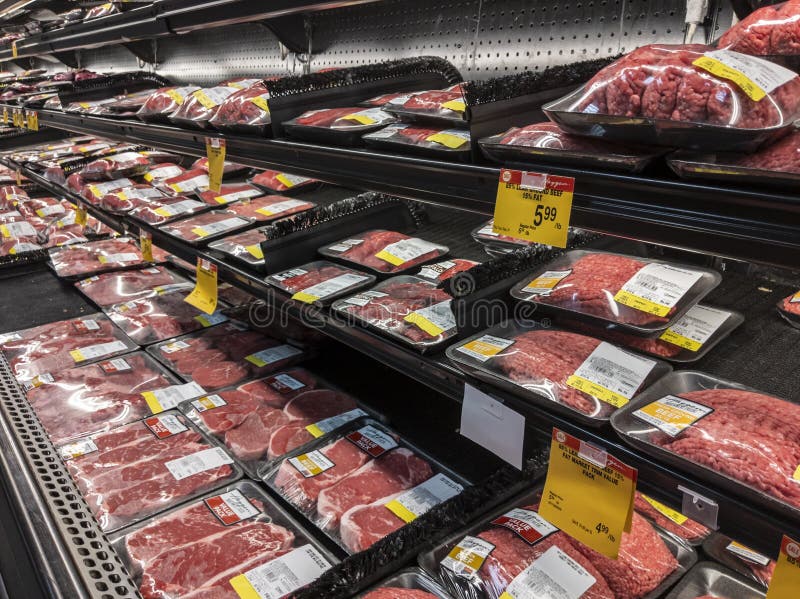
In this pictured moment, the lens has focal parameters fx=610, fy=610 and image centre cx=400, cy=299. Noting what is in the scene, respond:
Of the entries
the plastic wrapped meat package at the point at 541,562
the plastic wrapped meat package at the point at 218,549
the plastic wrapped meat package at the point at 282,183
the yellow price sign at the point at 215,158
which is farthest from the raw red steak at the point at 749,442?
the plastic wrapped meat package at the point at 282,183

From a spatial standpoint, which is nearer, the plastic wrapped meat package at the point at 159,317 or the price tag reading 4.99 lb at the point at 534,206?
the price tag reading 4.99 lb at the point at 534,206

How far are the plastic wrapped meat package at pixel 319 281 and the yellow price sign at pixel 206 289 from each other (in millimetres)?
412

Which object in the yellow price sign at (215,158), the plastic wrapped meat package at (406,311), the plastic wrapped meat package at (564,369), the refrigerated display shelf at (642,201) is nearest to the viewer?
the refrigerated display shelf at (642,201)

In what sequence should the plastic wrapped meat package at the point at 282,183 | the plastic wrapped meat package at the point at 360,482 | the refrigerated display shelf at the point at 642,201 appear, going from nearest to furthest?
the refrigerated display shelf at the point at 642,201
the plastic wrapped meat package at the point at 360,482
the plastic wrapped meat package at the point at 282,183

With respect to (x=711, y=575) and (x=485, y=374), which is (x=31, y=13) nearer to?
(x=485, y=374)

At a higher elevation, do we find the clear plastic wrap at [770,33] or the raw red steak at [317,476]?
the clear plastic wrap at [770,33]

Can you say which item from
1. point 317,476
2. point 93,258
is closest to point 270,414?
point 317,476

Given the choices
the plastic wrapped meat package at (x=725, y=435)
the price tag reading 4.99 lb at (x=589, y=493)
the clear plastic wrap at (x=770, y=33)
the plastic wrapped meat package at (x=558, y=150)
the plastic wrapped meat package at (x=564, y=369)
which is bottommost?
the price tag reading 4.99 lb at (x=589, y=493)

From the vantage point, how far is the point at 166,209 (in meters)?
2.71

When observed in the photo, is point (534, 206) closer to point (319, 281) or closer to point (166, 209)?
point (319, 281)

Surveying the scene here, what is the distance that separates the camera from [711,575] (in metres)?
1.28

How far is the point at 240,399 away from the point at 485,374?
1.23 m

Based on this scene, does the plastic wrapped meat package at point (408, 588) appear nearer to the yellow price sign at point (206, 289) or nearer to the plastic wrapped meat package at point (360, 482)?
the plastic wrapped meat package at point (360, 482)

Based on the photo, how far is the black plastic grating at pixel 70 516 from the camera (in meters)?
1.19
